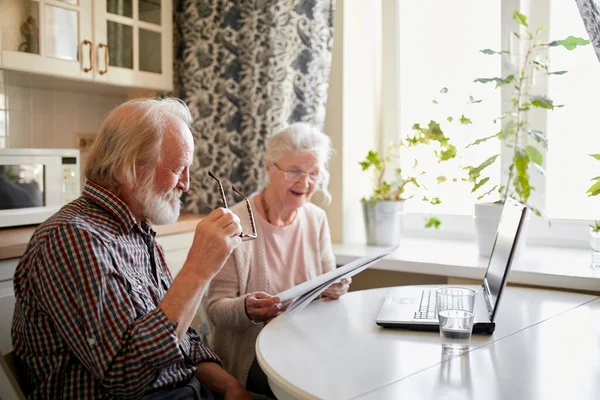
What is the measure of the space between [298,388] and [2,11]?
1925 millimetres

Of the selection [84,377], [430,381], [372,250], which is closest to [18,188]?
[84,377]

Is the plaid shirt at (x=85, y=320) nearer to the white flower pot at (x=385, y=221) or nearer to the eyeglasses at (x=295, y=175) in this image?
the eyeglasses at (x=295, y=175)

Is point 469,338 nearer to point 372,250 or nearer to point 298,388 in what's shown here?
point 298,388

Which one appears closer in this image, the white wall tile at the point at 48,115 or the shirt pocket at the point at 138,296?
the shirt pocket at the point at 138,296

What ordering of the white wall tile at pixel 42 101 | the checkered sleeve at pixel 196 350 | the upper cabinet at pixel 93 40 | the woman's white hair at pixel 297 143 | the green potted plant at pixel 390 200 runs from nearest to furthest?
the checkered sleeve at pixel 196 350
the woman's white hair at pixel 297 143
the upper cabinet at pixel 93 40
the green potted plant at pixel 390 200
the white wall tile at pixel 42 101

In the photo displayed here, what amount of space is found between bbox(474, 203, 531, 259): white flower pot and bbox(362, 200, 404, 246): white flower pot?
40 centimetres

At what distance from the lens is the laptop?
4.58 ft

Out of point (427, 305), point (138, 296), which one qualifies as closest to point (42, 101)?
point (138, 296)

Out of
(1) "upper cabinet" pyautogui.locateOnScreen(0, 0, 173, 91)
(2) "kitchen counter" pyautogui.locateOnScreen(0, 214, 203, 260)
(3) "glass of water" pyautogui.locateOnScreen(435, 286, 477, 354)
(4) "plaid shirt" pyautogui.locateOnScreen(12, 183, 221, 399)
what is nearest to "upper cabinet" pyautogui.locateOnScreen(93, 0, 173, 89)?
(1) "upper cabinet" pyautogui.locateOnScreen(0, 0, 173, 91)

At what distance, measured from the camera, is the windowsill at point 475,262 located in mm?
1958

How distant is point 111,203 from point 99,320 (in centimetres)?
31

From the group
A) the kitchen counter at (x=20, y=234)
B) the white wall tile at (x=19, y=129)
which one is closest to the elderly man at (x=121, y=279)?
the kitchen counter at (x=20, y=234)

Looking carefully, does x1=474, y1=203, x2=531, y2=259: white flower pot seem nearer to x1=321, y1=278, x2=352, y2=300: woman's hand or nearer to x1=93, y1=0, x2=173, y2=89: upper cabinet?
x1=321, y1=278, x2=352, y2=300: woman's hand

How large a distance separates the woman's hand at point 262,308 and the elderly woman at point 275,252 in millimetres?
41
